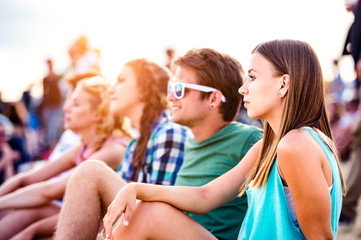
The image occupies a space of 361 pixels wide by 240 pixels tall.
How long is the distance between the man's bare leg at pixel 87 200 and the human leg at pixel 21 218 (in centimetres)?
127

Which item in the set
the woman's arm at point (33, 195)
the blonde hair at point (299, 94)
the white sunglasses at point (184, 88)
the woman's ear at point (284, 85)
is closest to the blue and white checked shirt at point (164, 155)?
the white sunglasses at point (184, 88)

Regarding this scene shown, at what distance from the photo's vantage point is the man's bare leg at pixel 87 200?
87.1 inches

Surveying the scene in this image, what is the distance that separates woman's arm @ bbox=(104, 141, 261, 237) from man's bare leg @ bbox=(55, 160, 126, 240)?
0.31 m

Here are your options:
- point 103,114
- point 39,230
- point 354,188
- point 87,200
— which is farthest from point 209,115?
point 354,188

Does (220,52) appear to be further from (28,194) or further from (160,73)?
(28,194)

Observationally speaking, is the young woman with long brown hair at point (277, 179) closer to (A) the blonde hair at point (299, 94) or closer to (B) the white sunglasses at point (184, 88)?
(A) the blonde hair at point (299, 94)

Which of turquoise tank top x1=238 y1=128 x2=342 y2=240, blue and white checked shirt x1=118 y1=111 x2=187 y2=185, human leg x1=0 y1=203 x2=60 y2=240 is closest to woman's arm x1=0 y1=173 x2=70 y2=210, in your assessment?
human leg x1=0 y1=203 x2=60 y2=240

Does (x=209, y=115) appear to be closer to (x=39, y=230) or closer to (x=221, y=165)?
(x=221, y=165)

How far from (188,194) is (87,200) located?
1.98ft

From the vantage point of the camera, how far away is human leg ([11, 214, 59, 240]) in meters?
3.09

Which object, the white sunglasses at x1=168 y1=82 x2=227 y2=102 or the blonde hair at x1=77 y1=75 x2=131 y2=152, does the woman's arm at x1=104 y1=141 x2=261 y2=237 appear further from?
the blonde hair at x1=77 y1=75 x2=131 y2=152

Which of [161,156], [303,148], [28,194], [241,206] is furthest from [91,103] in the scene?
[303,148]

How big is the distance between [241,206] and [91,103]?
2181mm

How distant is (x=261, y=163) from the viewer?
1886 millimetres
